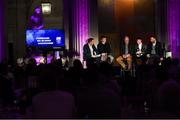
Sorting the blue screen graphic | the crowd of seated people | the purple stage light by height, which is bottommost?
the crowd of seated people

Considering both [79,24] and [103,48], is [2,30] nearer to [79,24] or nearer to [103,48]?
[79,24]

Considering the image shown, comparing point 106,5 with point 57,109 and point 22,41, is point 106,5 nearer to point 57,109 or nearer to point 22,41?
point 22,41

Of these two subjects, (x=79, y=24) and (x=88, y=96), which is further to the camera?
(x=79, y=24)

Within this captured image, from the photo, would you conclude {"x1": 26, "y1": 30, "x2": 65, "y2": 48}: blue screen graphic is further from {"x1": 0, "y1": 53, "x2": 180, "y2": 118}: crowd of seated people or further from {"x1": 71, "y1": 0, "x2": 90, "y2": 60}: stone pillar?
{"x1": 0, "y1": 53, "x2": 180, "y2": 118}: crowd of seated people

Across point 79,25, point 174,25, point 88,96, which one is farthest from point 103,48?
point 88,96

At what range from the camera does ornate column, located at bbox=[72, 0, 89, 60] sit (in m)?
19.4

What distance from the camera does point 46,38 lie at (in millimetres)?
22188

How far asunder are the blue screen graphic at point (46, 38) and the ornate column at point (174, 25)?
4261mm

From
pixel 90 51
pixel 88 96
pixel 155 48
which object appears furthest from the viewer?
pixel 155 48

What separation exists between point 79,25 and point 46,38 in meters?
3.13

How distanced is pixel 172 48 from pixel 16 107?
9.57 meters

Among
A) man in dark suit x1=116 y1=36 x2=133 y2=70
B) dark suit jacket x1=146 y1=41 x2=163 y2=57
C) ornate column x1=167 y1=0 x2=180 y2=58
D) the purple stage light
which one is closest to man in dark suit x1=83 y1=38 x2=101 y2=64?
man in dark suit x1=116 y1=36 x2=133 y2=70

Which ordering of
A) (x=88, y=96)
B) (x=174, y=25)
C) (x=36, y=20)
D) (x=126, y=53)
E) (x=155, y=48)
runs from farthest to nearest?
(x=36, y=20)
(x=174, y=25)
(x=126, y=53)
(x=155, y=48)
(x=88, y=96)

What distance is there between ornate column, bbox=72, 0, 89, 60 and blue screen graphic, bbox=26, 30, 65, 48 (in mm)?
1117
